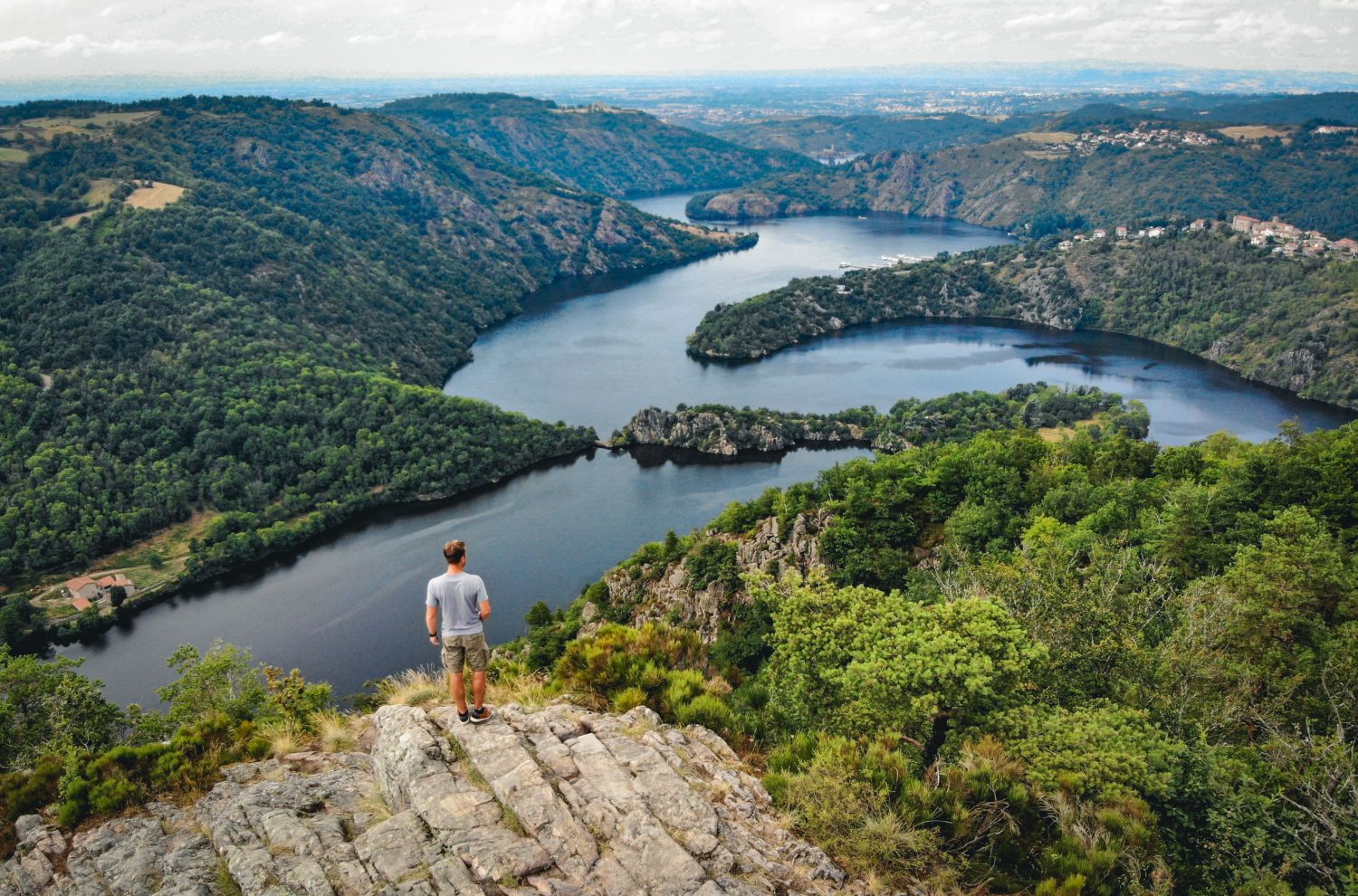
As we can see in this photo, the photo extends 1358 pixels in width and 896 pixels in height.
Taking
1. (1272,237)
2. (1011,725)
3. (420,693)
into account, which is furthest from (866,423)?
(1272,237)

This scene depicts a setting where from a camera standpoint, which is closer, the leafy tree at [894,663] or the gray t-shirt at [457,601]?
the gray t-shirt at [457,601]

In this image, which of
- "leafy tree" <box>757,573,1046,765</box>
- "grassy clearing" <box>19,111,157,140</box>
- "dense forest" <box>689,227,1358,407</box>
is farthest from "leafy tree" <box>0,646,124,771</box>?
"grassy clearing" <box>19,111,157,140</box>

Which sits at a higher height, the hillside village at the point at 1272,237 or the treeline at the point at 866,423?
the hillside village at the point at 1272,237

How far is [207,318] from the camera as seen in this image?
9194 centimetres

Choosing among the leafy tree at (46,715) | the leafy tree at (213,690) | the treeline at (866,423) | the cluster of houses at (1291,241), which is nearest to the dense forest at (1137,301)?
the cluster of houses at (1291,241)

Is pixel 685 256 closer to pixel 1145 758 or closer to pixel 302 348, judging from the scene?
pixel 302 348

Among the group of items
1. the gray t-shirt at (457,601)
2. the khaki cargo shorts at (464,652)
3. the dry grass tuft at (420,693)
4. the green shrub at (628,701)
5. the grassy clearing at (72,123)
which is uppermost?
the grassy clearing at (72,123)

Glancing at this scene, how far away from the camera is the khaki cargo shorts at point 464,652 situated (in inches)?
507

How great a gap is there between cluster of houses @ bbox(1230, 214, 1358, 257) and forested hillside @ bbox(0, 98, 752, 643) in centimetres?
12991

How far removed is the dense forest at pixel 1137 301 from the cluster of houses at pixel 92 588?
270 ft

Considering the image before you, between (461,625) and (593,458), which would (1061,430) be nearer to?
(593,458)

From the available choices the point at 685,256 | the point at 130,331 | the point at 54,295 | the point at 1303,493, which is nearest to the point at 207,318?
the point at 130,331

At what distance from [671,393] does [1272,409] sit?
77.5 meters

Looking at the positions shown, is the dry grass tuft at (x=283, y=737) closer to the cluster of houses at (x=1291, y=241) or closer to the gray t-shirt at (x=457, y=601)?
the gray t-shirt at (x=457, y=601)
